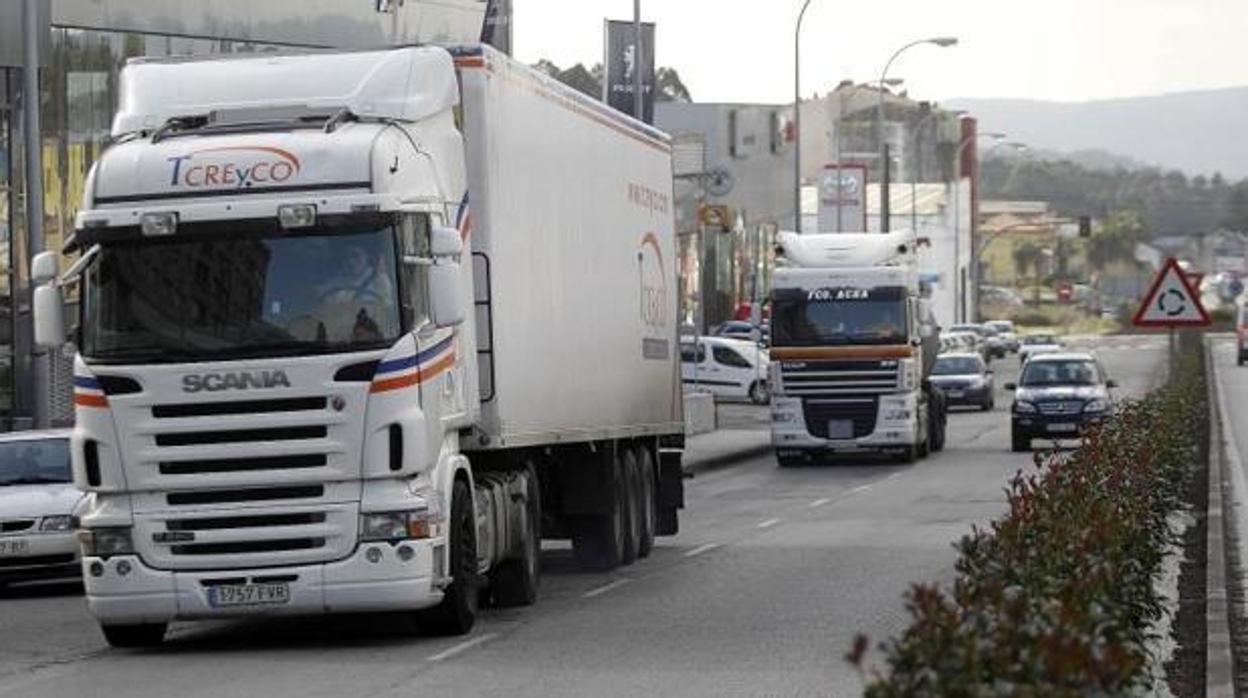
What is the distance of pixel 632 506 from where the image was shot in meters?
25.1

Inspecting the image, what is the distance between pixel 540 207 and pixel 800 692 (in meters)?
6.77

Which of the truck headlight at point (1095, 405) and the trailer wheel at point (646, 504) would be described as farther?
the truck headlight at point (1095, 405)

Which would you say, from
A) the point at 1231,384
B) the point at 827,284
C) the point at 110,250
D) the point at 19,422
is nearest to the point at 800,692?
the point at 110,250

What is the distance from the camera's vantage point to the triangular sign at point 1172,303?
118 ft

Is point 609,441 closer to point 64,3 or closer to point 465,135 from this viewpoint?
point 465,135

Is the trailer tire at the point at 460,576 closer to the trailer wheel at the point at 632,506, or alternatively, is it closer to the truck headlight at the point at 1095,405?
the trailer wheel at the point at 632,506

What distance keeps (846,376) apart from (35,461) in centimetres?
2172

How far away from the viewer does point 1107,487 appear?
1648 cm

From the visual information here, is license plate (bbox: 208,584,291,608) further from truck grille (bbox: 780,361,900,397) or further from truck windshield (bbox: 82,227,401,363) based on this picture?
truck grille (bbox: 780,361,900,397)

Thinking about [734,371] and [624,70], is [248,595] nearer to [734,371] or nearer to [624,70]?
[624,70]

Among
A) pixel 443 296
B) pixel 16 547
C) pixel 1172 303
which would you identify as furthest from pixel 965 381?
pixel 443 296

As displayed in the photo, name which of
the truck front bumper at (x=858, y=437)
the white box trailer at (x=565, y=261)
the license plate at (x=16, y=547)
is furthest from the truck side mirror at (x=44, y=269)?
the truck front bumper at (x=858, y=437)

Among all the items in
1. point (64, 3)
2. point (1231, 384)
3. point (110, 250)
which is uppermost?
point (64, 3)

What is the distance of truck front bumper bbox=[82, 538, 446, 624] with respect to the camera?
17250mm
